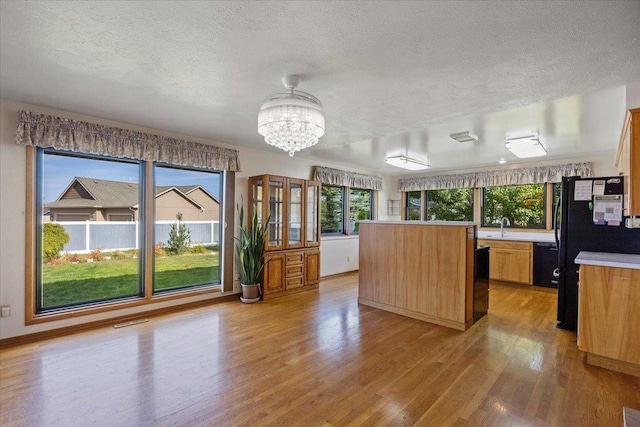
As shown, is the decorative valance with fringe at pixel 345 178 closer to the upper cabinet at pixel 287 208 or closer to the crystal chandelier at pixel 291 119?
the upper cabinet at pixel 287 208

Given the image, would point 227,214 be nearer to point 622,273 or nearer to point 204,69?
point 204,69

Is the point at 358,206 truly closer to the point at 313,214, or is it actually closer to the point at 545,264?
the point at 313,214

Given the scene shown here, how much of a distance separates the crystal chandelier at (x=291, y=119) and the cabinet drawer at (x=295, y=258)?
2.91 meters

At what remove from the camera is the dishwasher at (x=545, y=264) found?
4.99 metres

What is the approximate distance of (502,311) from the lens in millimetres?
4059

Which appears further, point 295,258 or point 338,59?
point 295,258

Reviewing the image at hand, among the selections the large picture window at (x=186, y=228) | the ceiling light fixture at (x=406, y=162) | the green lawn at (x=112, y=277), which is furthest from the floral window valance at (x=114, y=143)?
the ceiling light fixture at (x=406, y=162)

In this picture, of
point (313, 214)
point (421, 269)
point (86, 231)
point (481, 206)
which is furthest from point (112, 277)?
point (481, 206)

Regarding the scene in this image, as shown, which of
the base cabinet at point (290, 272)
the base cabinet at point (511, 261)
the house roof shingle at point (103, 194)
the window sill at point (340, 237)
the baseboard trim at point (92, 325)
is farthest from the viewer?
the window sill at point (340, 237)

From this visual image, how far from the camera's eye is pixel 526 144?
390 cm

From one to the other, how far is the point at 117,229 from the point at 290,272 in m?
2.43

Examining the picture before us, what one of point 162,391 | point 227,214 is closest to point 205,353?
point 162,391

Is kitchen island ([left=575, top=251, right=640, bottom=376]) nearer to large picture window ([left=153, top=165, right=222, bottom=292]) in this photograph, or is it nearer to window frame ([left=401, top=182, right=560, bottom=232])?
window frame ([left=401, top=182, right=560, bottom=232])

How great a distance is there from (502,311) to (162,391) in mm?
3970
